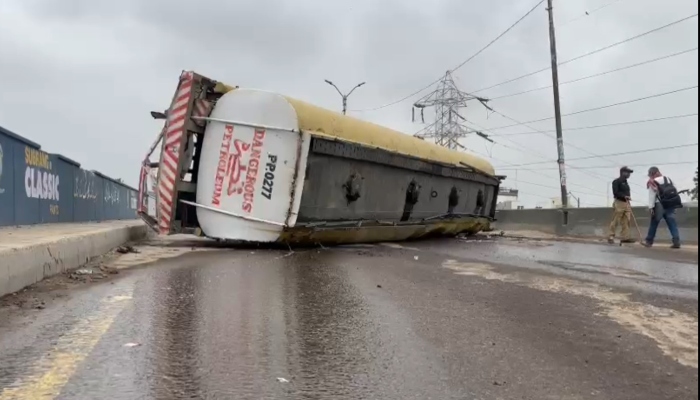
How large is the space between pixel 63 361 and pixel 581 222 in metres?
15.8

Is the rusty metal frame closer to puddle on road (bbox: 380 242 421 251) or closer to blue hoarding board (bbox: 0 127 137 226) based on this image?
puddle on road (bbox: 380 242 421 251)

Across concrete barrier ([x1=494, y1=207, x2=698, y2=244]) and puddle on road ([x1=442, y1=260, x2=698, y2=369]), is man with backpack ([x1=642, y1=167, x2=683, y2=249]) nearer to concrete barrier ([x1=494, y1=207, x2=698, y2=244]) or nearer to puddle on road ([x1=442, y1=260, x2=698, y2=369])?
concrete barrier ([x1=494, y1=207, x2=698, y2=244])

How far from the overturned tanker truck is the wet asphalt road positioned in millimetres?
3168

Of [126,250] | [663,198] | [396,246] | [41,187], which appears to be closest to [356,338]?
[126,250]

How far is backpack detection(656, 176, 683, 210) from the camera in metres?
11.8

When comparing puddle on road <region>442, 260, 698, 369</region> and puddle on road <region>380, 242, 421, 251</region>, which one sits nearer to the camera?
puddle on road <region>442, 260, 698, 369</region>

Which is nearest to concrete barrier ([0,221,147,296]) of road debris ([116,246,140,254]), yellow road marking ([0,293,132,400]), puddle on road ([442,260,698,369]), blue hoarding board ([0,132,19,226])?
road debris ([116,246,140,254])

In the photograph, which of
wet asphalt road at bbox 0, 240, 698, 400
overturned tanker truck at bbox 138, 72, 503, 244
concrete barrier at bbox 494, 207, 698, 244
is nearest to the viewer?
wet asphalt road at bbox 0, 240, 698, 400

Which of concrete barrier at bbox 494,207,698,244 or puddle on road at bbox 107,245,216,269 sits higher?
concrete barrier at bbox 494,207,698,244

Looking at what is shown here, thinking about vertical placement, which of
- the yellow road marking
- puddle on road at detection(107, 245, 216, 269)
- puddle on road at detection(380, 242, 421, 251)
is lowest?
the yellow road marking

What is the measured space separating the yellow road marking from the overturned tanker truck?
5580mm

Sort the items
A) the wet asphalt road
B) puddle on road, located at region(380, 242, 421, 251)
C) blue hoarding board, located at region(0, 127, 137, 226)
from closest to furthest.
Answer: the wet asphalt road → blue hoarding board, located at region(0, 127, 137, 226) → puddle on road, located at region(380, 242, 421, 251)

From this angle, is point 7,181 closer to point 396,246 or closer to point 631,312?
point 396,246

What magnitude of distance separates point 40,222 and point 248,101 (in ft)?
20.6
